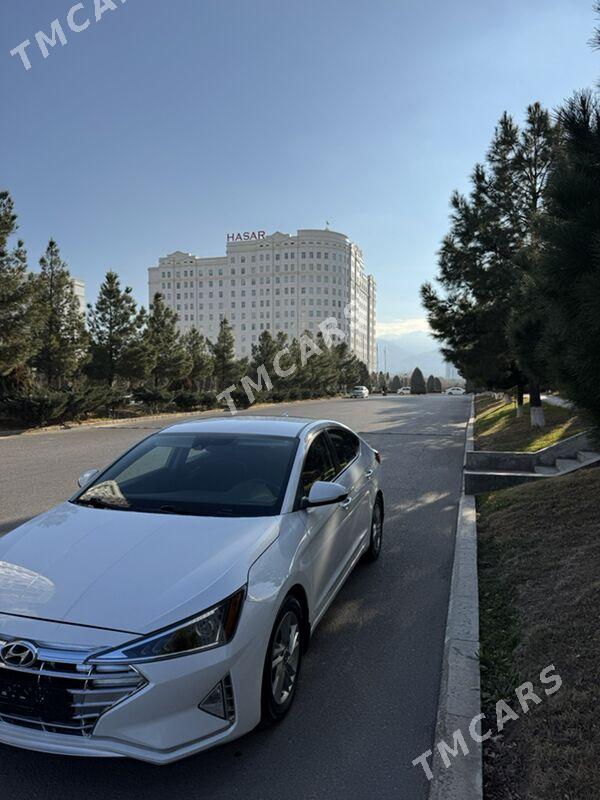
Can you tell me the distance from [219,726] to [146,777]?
46cm

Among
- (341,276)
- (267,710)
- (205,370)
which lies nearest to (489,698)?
(267,710)

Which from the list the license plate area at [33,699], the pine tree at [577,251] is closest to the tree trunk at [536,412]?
the pine tree at [577,251]

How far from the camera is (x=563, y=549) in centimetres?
509

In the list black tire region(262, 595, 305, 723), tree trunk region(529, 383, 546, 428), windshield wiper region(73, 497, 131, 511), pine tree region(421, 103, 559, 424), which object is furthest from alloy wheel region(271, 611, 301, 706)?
pine tree region(421, 103, 559, 424)

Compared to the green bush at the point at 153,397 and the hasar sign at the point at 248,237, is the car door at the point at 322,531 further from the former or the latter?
the hasar sign at the point at 248,237

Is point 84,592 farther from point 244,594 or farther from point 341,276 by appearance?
point 341,276

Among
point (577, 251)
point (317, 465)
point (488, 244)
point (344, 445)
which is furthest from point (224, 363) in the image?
point (577, 251)

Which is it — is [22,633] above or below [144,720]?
above

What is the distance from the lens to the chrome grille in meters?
2.27

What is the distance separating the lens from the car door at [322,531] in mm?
3586

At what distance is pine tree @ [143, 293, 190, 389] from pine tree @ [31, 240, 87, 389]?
7.55 meters

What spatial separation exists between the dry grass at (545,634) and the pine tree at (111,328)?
92.7 ft

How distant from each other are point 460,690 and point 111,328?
103 ft

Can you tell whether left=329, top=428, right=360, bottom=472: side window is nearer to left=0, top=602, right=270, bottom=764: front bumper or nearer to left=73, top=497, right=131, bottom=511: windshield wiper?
left=73, top=497, right=131, bottom=511: windshield wiper
